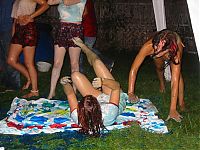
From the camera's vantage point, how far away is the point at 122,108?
4.78 m

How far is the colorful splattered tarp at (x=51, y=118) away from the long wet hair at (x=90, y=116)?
29 centimetres

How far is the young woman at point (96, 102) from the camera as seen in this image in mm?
4102

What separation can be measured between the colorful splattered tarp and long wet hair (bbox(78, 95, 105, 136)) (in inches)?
11.4

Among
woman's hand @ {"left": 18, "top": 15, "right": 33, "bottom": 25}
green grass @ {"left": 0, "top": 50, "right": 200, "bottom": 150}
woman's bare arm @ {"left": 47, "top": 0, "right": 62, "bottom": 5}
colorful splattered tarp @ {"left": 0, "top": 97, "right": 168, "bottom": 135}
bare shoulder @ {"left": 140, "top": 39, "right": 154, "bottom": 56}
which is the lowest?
green grass @ {"left": 0, "top": 50, "right": 200, "bottom": 150}

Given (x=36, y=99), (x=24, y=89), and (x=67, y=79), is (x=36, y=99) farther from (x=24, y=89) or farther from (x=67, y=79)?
(x=67, y=79)

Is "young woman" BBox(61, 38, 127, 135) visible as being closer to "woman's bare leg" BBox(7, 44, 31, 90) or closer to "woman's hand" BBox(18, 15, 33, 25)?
"woman's hand" BBox(18, 15, 33, 25)

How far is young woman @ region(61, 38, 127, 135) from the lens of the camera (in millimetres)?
4102

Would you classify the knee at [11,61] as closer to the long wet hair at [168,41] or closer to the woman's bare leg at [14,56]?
the woman's bare leg at [14,56]

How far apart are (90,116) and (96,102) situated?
14cm

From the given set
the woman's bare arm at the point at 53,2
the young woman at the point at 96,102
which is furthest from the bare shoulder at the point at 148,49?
the woman's bare arm at the point at 53,2

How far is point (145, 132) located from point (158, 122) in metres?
0.42

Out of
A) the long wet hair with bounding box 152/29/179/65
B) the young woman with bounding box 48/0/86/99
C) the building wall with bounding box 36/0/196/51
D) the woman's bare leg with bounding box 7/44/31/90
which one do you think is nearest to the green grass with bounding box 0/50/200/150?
the woman's bare leg with bounding box 7/44/31/90

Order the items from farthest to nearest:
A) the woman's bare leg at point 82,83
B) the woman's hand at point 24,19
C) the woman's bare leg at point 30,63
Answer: the woman's bare leg at point 30,63 → the woman's hand at point 24,19 → the woman's bare leg at point 82,83

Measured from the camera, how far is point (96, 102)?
13.5 feet
